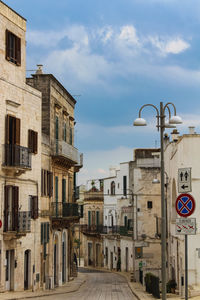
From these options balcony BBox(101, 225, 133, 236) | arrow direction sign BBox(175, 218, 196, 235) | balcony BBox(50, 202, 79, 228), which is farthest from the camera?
balcony BBox(101, 225, 133, 236)

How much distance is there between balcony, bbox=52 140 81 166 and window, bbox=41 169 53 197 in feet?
4.53

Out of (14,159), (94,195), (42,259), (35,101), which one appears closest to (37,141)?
(35,101)

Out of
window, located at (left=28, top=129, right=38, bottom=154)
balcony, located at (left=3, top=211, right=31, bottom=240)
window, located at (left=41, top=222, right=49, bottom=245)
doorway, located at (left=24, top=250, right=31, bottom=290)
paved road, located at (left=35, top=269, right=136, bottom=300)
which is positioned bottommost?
paved road, located at (left=35, top=269, right=136, bottom=300)

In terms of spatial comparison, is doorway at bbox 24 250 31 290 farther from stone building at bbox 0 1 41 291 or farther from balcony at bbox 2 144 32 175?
balcony at bbox 2 144 32 175

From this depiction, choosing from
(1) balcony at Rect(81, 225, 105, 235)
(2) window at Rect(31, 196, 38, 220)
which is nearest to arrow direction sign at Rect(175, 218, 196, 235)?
(2) window at Rect(31, 196, 38, 220)

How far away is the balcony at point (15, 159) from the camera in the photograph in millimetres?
26047

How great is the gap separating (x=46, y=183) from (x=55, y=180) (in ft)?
10.5

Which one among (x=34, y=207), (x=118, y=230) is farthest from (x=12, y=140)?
(x=118, y=230)

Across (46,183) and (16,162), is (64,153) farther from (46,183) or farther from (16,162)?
(16,162)

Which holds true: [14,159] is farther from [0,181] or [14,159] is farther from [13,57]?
[13,57]

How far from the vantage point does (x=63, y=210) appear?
121 ft

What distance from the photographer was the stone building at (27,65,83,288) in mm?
33400

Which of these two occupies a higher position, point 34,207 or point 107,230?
point 34,207

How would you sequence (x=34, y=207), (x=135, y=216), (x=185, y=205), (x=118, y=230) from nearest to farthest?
(x=185, y=205), (x=34, y=207), (x=135, y=216), (x=118, y=230)
